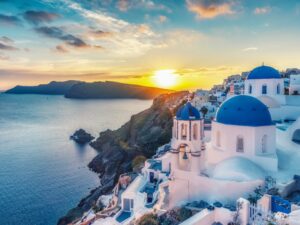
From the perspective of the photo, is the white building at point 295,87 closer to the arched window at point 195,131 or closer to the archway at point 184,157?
the arched window at point 195,131

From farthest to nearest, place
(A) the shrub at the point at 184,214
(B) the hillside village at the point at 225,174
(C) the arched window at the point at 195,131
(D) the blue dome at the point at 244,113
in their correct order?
(D) the blue dome at the point at 244,113, (C) the arched window at the point at 195,131, (A) the shrub at the point at 184,214, (B) the hillside village at the point at 225,174

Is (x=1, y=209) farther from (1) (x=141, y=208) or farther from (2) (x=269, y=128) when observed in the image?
(2) (x=269, y=128)

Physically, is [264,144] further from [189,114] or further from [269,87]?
[269,87]

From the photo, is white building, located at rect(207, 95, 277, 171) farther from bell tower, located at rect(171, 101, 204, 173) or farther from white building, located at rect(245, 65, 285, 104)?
white building, located at rect(245, 65, 285, 104)

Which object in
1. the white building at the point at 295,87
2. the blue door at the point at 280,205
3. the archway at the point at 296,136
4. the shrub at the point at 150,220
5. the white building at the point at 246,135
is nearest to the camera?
the blue door at the point at 280,205

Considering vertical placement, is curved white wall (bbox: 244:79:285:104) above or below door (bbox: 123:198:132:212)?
above

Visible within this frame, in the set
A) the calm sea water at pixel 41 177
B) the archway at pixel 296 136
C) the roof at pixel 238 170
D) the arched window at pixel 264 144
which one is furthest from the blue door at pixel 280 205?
the calm sea water at pixel 41 177

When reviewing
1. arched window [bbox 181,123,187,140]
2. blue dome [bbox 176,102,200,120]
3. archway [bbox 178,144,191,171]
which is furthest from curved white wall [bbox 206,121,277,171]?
arched window [bbox 181,123,187,140]
